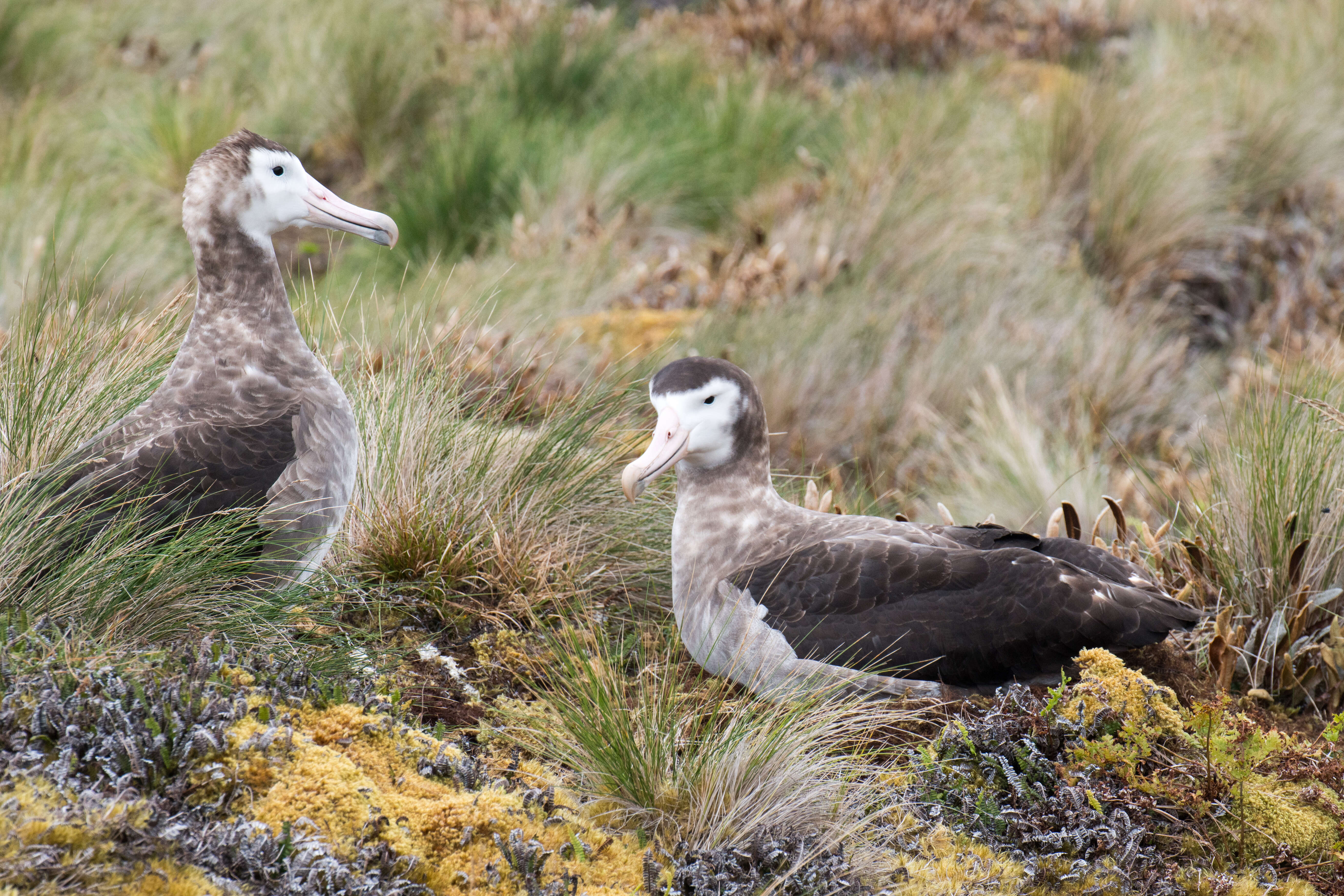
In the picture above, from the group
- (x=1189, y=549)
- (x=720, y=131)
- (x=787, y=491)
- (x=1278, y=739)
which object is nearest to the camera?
(x=1278, y=739)

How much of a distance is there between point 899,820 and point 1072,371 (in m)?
4.67

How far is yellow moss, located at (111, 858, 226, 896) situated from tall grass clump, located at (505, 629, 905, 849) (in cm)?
80

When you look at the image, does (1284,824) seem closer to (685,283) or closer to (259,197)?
(259,197)

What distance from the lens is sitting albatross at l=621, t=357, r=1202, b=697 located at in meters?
3.16

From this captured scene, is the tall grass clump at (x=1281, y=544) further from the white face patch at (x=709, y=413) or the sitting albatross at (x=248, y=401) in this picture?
the sitting albatross at (x=248, y=401)

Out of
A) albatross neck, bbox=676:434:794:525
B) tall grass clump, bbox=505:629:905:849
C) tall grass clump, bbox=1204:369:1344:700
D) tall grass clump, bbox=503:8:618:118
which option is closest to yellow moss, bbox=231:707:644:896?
tall grass clump, bbox=505:629:905:849

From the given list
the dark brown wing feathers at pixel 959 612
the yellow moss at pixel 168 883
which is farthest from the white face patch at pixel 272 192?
the yellow moss at pixel 168 883

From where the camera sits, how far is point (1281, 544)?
3.68 m

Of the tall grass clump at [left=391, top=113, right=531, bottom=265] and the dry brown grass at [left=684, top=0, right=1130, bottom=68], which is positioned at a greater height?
the dry brown grass at [left=684, top=0, right=1130, bottom=68]

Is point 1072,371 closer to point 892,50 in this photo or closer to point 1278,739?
point 1278,739

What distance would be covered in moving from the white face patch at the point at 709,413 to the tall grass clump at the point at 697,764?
0.66 meters

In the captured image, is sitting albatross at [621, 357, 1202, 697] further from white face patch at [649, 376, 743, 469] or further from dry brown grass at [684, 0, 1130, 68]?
dry brown grass at [684, 0, 1130, 68]

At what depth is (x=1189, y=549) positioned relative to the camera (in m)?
3.80

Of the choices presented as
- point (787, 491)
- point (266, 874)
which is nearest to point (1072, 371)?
point (787, 491)
